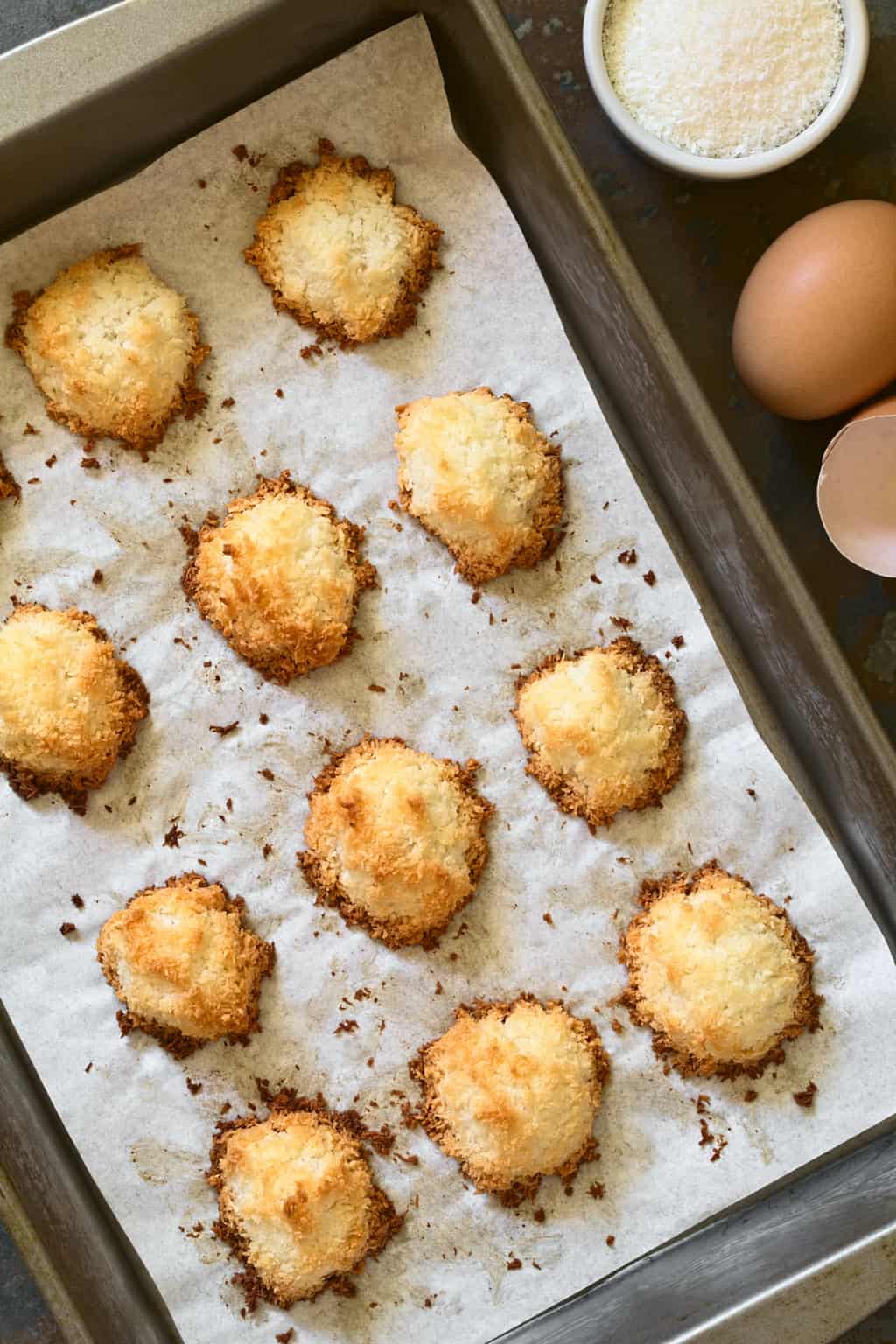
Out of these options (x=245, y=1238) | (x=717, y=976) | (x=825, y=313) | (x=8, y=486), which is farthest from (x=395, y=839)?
(x=825, y=313)

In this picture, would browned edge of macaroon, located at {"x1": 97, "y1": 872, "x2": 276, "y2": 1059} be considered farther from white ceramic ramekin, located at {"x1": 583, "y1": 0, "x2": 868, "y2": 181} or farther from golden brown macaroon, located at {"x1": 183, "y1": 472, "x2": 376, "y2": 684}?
white ceramic ramekin, located at {"x1": 583, "y1": 0, "x2": 868, "y2": 181}

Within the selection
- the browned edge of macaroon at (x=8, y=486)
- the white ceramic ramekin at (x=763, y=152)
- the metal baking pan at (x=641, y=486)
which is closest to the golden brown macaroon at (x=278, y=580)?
the browned edge of macaroon at (x=8, y=486)

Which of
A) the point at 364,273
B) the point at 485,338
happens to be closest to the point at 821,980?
the point at 485,338

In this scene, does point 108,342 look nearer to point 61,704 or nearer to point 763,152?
point 61,704

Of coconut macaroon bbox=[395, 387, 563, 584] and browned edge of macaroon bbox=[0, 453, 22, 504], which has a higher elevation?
browned edge of macaroon bbox=[0, 453, 22, 504]

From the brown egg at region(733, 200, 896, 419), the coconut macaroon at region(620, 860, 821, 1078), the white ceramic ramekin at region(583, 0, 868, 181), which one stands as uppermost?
the white ceramic ramekin at region(583, 0, 868, 181)

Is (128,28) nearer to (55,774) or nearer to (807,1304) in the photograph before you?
(55,774)

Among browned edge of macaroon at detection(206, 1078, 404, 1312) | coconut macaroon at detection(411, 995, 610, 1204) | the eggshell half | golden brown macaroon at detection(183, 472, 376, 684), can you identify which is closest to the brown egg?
the eggshell half
